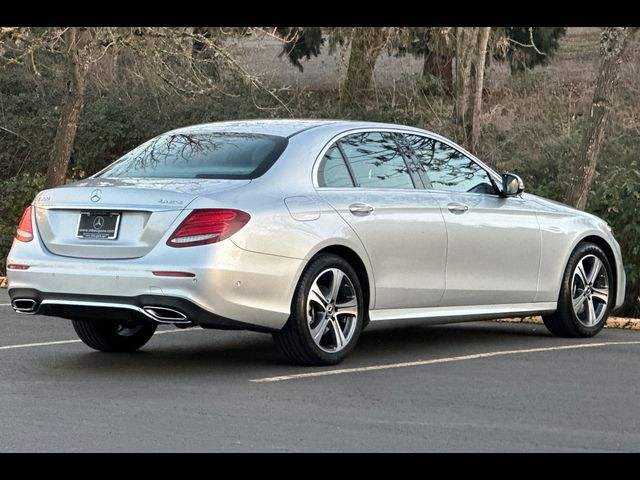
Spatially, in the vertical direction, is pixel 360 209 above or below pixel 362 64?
above

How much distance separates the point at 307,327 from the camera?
385 inches

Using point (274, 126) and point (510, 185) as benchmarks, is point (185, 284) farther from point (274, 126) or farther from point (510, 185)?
point (510, 185)

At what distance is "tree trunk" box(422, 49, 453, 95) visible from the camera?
2597 cm

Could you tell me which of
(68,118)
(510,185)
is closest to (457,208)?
(510,185)

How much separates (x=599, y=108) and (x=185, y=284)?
8310 millimetres

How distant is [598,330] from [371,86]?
1315 centimetres

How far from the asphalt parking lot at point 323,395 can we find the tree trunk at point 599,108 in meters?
4.39

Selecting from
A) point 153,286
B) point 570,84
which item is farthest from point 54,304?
point 570,84

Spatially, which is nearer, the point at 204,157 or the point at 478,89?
the point at 204,157

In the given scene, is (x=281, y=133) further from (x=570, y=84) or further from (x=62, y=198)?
(x=570, y=84)

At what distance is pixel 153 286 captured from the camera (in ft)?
30.3

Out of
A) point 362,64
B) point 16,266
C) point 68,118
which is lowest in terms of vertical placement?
point 68,118

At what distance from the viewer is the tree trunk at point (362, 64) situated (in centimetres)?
2461

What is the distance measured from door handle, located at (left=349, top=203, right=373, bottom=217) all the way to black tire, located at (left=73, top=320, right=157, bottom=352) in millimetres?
1815
